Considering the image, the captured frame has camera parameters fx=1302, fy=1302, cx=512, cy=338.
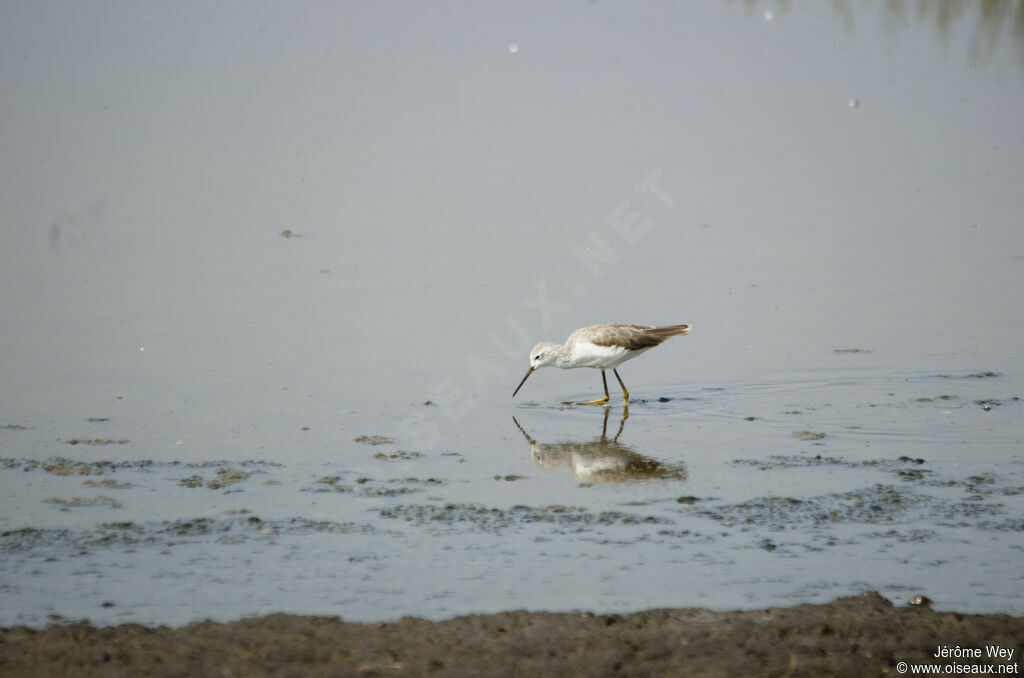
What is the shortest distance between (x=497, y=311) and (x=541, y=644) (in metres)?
6.80

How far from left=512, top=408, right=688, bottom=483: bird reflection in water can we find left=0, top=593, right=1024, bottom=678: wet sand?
7.89 feet

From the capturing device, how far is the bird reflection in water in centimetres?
913

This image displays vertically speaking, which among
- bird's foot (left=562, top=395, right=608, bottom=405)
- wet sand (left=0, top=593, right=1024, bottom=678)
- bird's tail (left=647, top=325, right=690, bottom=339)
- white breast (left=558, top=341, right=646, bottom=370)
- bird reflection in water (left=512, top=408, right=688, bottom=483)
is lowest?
wet sand (left=0, top=593, right=1024, bottom=678)

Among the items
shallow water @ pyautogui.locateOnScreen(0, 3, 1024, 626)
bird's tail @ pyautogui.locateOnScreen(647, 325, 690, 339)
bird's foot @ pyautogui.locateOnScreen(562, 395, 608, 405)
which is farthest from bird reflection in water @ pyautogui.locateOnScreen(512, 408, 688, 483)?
bird's tail @ pyautogui.locateOnScreen(647, 325, 690, 339)

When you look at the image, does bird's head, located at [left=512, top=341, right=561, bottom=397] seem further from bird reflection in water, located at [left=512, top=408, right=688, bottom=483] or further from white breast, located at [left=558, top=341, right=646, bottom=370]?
bird reflection in water, located at [left=512, top=408, right=688, bottom=483]

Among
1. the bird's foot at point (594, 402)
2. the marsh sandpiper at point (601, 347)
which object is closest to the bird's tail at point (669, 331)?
the marsh sandpiper at point (601, 347)

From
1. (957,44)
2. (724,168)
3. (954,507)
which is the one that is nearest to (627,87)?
(724,168)

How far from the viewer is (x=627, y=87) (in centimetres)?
2086

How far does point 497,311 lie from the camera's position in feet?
42.3

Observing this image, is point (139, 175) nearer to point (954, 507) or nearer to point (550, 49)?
point (550, 49)

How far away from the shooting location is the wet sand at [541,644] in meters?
6.07

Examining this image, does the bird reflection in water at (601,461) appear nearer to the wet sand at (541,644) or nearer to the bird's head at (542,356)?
the bird's head at (542,356)

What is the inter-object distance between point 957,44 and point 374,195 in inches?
525

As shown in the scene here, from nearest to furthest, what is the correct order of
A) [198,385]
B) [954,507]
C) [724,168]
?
[954,507] < [198,385] < [724,168]
